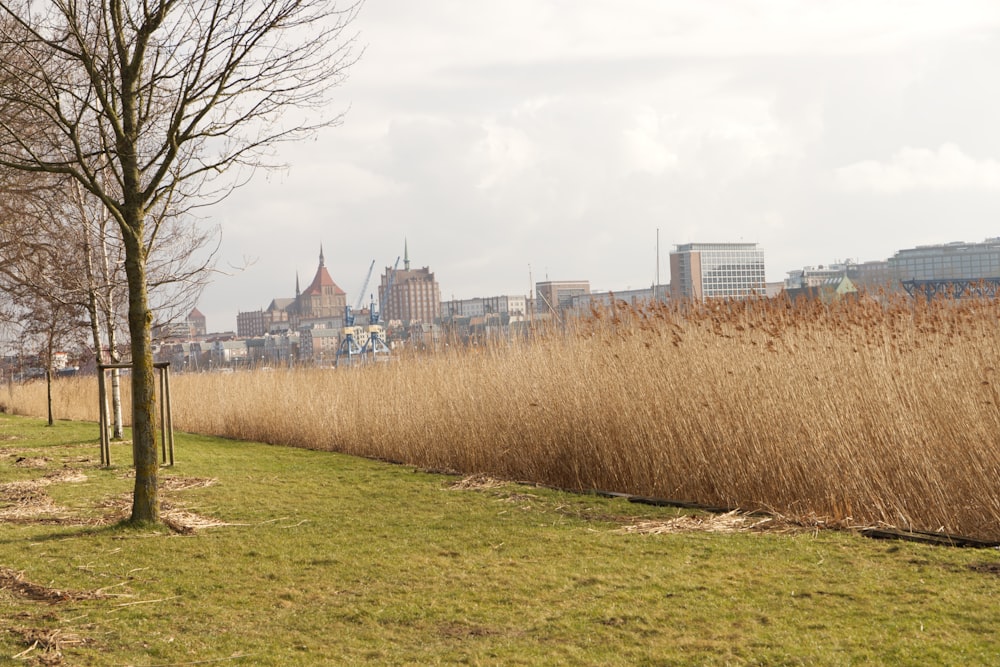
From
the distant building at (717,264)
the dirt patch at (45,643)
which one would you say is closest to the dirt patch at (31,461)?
the dirt patch at (45,643)

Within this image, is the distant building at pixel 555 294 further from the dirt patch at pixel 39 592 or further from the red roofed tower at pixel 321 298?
the red roofed tower at pixel 321 298

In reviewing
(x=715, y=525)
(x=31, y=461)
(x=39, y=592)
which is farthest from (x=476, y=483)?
(x=31, y=461)

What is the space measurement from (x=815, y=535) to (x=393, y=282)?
442ft

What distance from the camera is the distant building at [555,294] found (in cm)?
952

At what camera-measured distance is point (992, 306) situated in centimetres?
596

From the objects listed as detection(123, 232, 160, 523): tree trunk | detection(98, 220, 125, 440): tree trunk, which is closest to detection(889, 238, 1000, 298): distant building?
detection(98, 220, 125, 440): tree trunk

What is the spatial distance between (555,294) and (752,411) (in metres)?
11.6

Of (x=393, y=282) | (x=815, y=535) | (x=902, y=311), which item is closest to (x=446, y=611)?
(x=815, y=535)

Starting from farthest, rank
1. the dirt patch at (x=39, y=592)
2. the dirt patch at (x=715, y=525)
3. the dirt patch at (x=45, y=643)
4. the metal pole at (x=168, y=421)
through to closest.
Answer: the metal pole at (x=168, y=421)
the dirt patch at (x=715, y=525)
the dirt patch at (x=39, y=592)
the dirt patch at (x=45, y=643)

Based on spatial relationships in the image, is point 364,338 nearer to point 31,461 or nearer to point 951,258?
point 31,461

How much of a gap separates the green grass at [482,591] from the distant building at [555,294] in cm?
325

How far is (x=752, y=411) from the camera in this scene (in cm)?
633

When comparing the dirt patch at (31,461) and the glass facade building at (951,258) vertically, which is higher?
the glass facade building at (951,258)

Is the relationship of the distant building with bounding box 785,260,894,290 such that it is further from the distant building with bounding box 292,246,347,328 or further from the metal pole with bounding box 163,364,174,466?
the distant building with bounding box 292,246,347,328
